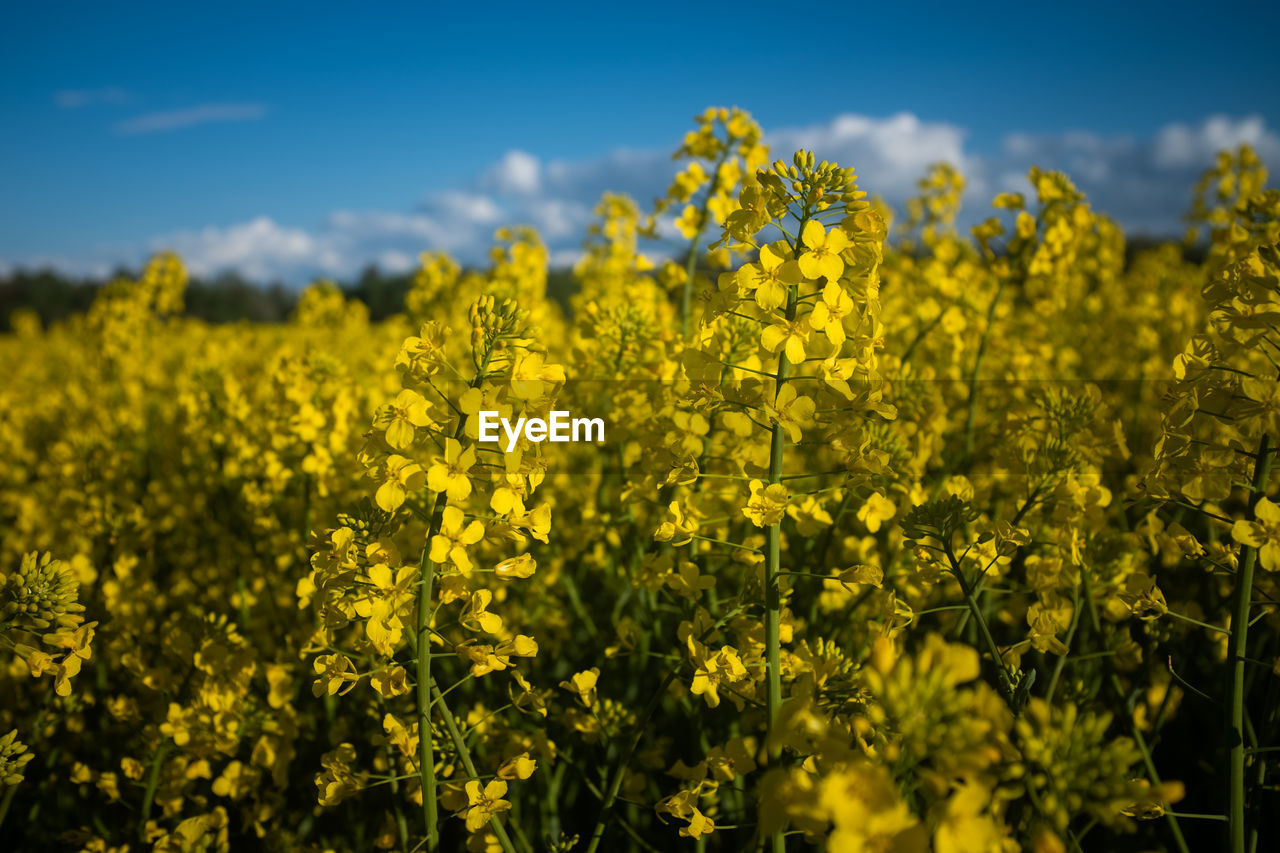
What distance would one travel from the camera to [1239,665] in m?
1.88

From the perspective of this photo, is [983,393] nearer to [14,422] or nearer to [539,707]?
[539,707]

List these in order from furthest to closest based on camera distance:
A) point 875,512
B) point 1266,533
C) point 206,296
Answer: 1. point 206,296
2. point 875,512
3. point 1266,533

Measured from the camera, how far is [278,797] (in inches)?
112

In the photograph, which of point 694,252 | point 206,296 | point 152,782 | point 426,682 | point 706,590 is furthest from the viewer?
point 206,296

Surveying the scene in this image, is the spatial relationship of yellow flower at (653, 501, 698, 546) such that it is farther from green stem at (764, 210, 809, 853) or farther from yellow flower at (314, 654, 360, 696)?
yellow flower at (314, 654, 360, 696)

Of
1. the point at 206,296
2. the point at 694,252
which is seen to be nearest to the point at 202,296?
the point at 206,296

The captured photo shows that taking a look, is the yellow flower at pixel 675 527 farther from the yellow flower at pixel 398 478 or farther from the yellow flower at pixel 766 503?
the yellow flower at pixel 398 478

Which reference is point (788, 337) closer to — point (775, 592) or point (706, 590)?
point (775, 592)

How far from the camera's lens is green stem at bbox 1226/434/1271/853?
1857 mm

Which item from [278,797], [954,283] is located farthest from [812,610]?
[954,283]

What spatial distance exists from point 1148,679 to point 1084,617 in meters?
0.32

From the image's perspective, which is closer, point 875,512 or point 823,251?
point 823,251

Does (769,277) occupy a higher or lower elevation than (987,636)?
higher

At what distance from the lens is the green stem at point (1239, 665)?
1.86 metres
